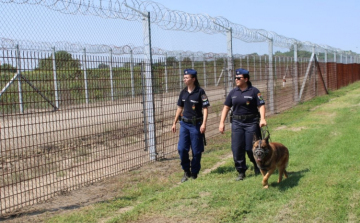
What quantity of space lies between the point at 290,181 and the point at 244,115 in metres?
1.14

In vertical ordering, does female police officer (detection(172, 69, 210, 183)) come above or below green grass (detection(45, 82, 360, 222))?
above

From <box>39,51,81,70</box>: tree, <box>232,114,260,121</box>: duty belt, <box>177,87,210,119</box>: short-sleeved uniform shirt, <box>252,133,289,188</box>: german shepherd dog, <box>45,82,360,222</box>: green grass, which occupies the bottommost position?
<box>45,82,360,222</box>: green grass

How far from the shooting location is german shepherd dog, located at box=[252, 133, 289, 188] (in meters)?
5.30

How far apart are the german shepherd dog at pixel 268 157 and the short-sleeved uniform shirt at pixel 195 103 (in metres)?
1.34

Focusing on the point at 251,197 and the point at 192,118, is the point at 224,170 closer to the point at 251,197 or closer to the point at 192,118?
the point at 192,118

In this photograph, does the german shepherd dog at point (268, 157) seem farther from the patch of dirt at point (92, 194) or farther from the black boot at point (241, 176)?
the patch of dirt at point (92, 194)

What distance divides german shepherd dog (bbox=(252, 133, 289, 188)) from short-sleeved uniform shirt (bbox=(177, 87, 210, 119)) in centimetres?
134

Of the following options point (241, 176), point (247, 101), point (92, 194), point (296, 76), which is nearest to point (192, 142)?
point (241, 176)

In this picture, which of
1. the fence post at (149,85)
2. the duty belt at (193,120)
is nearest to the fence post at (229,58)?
the fence post at (149,85)

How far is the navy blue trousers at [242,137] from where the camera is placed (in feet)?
19.6

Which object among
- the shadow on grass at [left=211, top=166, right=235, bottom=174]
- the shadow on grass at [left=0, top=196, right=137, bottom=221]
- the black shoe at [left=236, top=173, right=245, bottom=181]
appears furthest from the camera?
the shadow on grass at [left=211, top=166, right=235, bottom=174]

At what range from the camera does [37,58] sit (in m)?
5.46

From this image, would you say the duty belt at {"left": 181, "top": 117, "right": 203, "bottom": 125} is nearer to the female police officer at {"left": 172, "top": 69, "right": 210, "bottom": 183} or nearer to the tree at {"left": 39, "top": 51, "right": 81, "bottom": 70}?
the female police officer at {"left": 172, "top": 69, "right": 210, "bottom": 183}

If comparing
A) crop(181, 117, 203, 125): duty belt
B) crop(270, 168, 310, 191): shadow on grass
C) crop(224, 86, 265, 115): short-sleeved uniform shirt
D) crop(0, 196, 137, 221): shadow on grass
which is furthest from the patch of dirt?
crop(270, 168, 310, 191): shadow on grass
